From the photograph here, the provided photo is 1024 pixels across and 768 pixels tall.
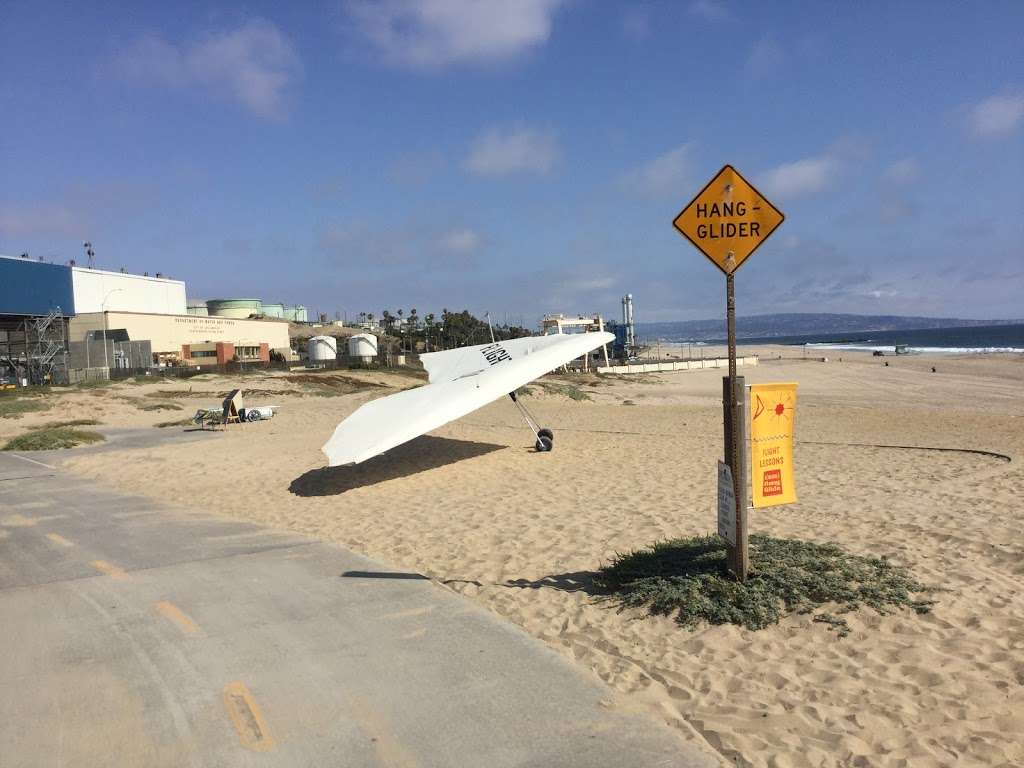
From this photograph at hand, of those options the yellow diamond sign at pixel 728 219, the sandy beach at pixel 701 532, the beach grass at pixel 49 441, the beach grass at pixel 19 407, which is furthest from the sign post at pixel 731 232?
the beach grass at pixel 19 407

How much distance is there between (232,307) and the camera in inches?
3526

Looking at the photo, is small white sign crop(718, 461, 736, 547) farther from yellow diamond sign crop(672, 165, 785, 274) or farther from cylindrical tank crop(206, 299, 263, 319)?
cylindrical tank crop(206, 299, 263, 319)

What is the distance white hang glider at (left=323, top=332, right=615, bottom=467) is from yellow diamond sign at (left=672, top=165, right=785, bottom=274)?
19.8 ft

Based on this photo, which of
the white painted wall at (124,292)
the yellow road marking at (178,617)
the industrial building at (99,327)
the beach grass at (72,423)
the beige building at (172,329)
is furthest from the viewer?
the white painted wall at (124,292)

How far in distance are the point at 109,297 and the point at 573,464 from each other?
55.5 m

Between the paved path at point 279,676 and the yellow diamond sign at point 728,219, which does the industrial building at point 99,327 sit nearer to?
the paved path at point 279,676

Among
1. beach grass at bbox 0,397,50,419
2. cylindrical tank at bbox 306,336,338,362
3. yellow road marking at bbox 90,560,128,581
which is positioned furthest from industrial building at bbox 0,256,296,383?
yellow road marking at bbox 90,560,128,581

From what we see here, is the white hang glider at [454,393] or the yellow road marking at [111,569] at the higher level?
the white hang glider at [454,393]

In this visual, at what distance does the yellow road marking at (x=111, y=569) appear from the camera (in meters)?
7.00

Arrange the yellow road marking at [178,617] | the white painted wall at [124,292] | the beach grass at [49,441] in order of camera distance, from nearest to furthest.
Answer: the yellow road marking at [178,617] < the beach grass at [49,441] < the white painted wall at [124,292]

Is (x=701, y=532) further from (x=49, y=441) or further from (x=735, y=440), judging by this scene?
(x=49, y=441)

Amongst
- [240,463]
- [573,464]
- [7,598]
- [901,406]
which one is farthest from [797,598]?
[901,406]

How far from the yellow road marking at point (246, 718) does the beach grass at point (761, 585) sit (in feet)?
9.28

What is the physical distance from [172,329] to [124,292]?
320 inches
